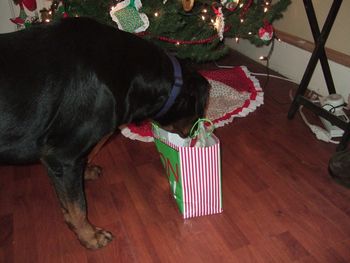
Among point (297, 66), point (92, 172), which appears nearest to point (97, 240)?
point (92, 172)

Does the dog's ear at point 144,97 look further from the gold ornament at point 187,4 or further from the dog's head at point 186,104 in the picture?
the gold ornament at point 187,4

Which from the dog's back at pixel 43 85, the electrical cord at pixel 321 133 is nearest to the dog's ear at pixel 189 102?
the dog's back at pixel 43 85

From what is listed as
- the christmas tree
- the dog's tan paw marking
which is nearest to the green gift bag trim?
the dog's tan paw marking

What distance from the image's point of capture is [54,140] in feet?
3.56

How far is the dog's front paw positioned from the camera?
4.17 ft

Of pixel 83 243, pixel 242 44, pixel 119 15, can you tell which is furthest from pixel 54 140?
pixel 242 44

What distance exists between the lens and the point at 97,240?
1282mm

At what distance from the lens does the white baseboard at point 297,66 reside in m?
2.14

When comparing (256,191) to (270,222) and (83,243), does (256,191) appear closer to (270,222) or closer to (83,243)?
(270,222)

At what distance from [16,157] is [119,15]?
2.94 ft

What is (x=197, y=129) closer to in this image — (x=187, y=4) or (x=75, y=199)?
(x=75, y=199)

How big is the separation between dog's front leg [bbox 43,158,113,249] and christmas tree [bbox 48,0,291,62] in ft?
2.84

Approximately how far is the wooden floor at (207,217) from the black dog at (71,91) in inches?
7.8

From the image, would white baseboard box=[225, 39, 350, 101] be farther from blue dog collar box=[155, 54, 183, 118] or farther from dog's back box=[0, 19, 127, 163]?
dog's back box=[0, 19, 127, 163]
